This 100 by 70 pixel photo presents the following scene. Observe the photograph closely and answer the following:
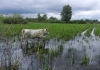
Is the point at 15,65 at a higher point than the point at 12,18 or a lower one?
lower

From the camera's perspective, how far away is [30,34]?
12977 mm

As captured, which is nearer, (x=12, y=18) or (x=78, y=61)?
(x=12, y=18)

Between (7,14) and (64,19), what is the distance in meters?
80.3

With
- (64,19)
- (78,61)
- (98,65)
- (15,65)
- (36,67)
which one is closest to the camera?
(15,65)

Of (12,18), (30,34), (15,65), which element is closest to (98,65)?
(15,65)

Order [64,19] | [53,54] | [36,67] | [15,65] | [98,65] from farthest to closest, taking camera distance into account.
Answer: [64,19]
[53,54]
[98,65]
[36,67]
[15,65]

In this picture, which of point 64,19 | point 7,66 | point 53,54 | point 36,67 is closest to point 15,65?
point 7,66

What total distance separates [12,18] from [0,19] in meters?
0.33

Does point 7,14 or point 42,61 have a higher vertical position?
point 7,14

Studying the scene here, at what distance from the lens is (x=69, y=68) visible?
21.9ft

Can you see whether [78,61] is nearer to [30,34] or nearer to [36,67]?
[36,67]

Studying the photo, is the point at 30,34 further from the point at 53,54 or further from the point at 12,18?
the point at 12,18

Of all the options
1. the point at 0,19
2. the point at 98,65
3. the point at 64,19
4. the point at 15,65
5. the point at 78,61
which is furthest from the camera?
the point at 64,19

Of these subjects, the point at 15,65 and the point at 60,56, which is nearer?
the point at 15,65
